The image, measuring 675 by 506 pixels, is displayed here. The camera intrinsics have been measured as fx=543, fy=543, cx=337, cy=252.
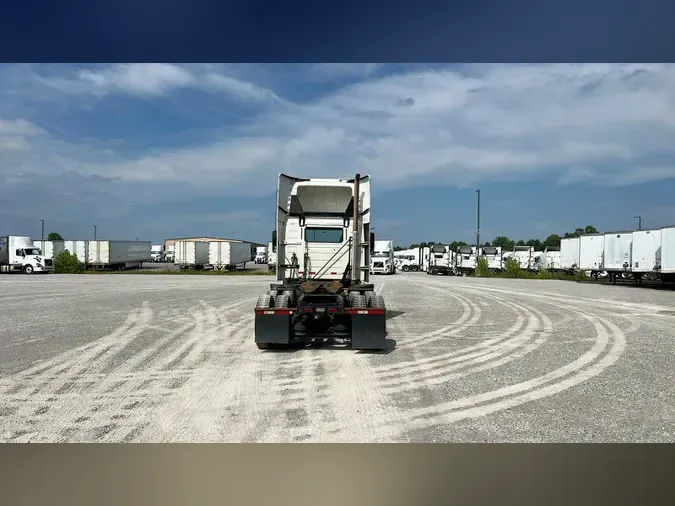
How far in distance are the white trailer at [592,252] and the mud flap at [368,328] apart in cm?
3143

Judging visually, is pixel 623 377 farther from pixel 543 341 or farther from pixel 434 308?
pixel 434 308

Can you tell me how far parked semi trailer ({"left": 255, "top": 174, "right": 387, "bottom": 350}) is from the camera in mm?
11164

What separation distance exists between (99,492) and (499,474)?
10.7 ft

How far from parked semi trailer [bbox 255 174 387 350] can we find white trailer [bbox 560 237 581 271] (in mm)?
32808

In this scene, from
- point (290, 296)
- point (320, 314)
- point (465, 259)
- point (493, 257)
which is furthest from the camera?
point (493, 257)


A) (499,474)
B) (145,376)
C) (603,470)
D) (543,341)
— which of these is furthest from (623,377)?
(145,376)

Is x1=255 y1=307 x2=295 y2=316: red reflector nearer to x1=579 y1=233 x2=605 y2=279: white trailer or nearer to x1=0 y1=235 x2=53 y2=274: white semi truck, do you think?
x1=579 y1=233 x2=605 y2=279: white trailer

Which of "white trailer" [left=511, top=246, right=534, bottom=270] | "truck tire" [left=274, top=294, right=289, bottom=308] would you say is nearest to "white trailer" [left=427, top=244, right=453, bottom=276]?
"white trailer" [left=511, top=246, right=534, bottom=270]

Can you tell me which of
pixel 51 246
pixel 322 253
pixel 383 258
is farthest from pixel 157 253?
pixel 322 253

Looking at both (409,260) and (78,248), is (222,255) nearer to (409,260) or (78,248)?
(78,248)

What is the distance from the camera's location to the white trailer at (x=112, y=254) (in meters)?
57.9

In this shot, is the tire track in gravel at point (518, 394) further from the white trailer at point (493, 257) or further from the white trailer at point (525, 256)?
the white trailer at point (525, 256)

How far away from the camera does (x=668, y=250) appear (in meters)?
29.2

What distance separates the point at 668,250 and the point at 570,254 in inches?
519
